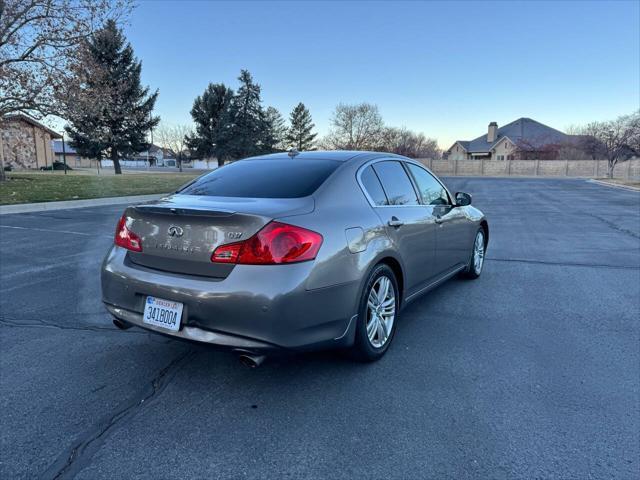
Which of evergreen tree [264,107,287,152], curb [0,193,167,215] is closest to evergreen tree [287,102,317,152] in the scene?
evergreen tree [264,107,287,152]

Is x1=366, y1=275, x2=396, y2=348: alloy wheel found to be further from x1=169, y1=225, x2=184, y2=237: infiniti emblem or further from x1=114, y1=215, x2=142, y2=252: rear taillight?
x1=114, y1=215, x2=142, y2=252: rear taillight

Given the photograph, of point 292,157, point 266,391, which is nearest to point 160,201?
point 292,157

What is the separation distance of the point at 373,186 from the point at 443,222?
121 centimetres

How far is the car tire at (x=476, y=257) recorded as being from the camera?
18.4 ft

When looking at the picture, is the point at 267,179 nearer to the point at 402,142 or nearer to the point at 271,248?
the point at 271,248

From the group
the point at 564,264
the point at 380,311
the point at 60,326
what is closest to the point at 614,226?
the point at 564,264

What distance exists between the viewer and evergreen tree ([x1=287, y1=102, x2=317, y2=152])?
69.0 meters

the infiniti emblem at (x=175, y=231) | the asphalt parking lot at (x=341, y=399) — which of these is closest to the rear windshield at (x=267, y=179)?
the infiniti emblem at (x=175, y=231)

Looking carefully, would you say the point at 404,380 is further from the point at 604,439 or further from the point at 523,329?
the point at 523,329

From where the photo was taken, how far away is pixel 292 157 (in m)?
4.06

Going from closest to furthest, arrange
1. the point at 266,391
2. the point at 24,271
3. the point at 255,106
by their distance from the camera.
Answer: the point at 266,391 < the point at 24,271 < the point at 255,106

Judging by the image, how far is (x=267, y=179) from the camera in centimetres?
356

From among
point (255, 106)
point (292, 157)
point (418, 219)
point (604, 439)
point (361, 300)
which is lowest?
point (604, 439)

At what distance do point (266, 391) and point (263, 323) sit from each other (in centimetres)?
64
